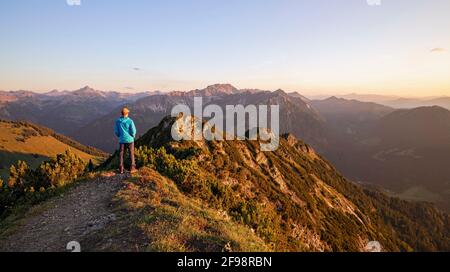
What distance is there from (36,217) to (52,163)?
24310 millimetres

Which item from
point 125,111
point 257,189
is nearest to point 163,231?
point 125,111

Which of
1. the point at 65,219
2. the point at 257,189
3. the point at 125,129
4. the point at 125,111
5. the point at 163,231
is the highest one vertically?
the point at 125,111

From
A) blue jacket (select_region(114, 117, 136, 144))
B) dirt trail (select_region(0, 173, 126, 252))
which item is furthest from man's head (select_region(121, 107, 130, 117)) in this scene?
dirt trail (select_region(0, 173, 126, 252))

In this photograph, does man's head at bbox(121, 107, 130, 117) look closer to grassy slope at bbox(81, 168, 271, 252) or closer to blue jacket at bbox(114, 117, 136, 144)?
blue jacket at bbox(114, 117, 136, 144)

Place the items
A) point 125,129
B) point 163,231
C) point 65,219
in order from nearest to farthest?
point 163,231, point 65,219, point 125,129

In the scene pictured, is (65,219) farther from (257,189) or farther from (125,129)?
(257,189)

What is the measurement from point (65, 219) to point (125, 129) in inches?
279

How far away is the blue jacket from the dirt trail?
3210mm

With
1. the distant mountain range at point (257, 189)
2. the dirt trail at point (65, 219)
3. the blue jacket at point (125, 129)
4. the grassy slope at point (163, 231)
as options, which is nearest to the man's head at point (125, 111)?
the blue jacket at point (125, 129)

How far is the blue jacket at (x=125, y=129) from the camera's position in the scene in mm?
22797

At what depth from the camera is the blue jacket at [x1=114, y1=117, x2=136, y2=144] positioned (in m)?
22.8

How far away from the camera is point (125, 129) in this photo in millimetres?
22938
